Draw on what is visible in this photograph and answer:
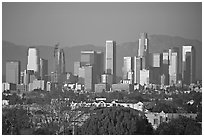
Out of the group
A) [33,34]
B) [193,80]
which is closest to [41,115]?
[33,34]

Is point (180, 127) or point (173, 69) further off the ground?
point (173, 69)

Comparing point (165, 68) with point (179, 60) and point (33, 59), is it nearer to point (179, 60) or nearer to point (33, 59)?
point (179, 60)

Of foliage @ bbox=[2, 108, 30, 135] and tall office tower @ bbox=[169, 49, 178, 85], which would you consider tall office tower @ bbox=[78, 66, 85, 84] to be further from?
tall office tower @ bbox=[169, 49, 178, 85]

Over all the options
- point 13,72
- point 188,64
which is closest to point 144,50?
point 188,64

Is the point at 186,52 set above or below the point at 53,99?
above

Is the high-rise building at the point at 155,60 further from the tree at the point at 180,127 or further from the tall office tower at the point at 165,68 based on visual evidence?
the tree at the point at 180,127

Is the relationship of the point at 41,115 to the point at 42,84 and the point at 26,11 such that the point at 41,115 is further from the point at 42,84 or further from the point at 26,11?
the point at 26,11
